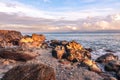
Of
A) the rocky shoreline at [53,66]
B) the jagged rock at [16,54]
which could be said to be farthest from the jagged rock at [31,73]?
the jagged rock at [16,54]

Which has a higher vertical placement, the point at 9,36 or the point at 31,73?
the point at 31,73

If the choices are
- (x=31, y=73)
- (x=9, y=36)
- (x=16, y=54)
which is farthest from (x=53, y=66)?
(x=9, y=36)

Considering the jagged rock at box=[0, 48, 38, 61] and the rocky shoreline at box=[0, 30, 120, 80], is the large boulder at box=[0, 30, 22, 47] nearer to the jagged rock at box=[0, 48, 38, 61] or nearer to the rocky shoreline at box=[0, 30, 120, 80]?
the rocky shoreline at box=[0, 30, 120, 80]

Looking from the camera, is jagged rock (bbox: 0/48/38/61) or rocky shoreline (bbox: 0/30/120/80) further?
jagged rock (bbox: 0/48/38/61)

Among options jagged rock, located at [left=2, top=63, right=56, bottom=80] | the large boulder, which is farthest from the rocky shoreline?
the large boulder

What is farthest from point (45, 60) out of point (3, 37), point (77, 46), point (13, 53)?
point (3, 37)

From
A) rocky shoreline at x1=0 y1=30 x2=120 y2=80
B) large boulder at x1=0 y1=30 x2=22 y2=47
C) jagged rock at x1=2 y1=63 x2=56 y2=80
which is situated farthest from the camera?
large boulder at x1=0 y1=30 x2=22 y2=47

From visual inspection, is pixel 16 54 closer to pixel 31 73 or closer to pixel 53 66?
pixel 53 66

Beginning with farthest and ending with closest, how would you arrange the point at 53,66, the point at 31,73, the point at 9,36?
the point at 9,36 → the point at 53,66 → the point at 31,73

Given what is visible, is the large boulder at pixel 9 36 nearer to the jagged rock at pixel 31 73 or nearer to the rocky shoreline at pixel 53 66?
the rocky shoreline at pixel 53 66

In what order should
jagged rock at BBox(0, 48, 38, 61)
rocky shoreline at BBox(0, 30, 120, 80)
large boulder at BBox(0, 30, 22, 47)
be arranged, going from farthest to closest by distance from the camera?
1. large boulder at BBox(0, 30, 22, 47)
2. jagged rock at BBox(0, 48, 38, 61)
3. rocky shoreline at BBox(0, 30, 120, 80)

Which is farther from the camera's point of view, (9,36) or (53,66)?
(9,36)

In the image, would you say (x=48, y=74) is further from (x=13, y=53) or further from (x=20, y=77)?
(x=13, y=53)

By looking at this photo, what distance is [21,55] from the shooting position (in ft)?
86.3
